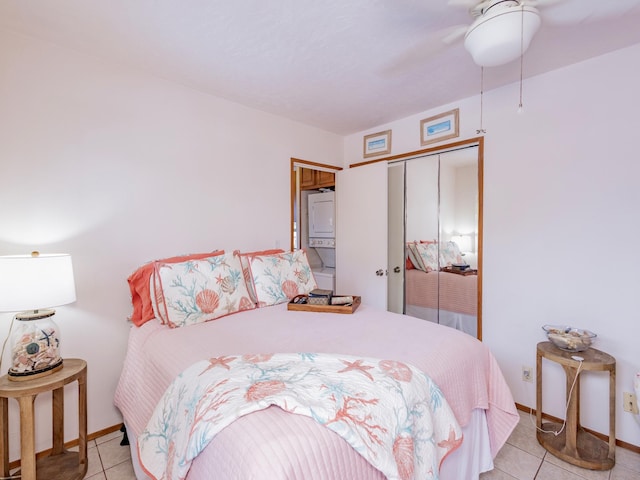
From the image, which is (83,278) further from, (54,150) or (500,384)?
(500,384)

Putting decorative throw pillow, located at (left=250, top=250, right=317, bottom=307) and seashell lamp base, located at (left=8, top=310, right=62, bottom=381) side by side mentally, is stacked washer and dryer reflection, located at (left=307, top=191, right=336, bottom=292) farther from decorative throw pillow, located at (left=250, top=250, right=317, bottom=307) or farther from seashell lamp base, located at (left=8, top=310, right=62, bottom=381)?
seashell lamp base, located at (left=8, top=310, right=62, bottom=381)

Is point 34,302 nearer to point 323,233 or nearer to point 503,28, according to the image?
point 503,28

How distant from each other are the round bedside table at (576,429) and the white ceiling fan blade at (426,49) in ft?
6.38

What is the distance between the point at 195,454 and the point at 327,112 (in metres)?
2.74

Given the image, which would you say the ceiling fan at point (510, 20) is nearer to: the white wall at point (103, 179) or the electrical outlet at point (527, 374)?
the white wall at point (103, 179)

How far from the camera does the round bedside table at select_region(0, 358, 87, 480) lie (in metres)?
1.46

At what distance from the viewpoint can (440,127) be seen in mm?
2838

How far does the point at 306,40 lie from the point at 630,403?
293 cm

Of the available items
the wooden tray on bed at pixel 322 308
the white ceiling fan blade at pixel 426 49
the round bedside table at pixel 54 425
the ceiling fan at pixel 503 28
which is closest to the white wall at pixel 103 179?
the round bedside table at pixel 54 425

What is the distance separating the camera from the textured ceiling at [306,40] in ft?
5.13

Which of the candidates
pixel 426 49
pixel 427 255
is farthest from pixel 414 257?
pixel 426 49

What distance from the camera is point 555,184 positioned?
2.20 metres

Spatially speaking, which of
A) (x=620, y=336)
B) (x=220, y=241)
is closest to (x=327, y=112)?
(x=220, y=241)

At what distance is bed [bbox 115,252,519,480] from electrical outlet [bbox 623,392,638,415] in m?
0.97
